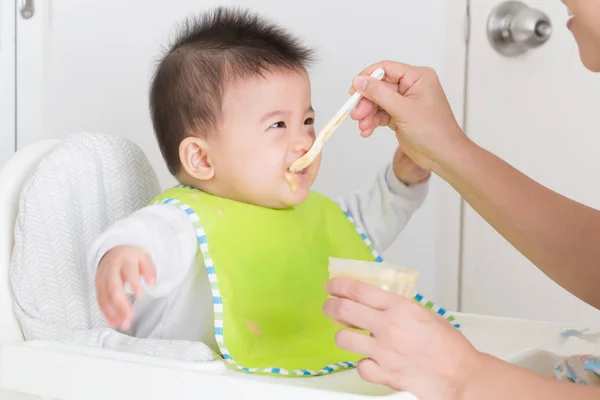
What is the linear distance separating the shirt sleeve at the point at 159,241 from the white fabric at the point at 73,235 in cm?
6

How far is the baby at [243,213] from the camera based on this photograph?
879 mm

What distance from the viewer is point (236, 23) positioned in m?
1.06

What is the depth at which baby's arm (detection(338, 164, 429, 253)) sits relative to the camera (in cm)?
114

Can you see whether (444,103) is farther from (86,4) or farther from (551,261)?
(86,4)

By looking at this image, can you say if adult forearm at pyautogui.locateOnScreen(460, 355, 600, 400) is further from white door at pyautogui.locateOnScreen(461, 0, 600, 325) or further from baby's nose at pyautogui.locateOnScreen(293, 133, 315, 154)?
white door at pyautogui.locateOnScreen(461, 0, 600, 325)

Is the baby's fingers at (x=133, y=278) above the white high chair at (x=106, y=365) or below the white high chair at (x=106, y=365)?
above

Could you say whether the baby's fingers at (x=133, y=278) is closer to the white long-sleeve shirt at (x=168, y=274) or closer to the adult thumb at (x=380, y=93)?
the white long-sleeve shirt at (x=168, y=274)

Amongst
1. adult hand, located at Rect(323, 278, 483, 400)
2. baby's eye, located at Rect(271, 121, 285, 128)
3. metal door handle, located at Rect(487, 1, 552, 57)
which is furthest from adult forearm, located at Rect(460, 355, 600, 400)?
metal door handle, located at Rect(487, 1, 552, 57)

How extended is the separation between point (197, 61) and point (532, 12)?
765 millimetres

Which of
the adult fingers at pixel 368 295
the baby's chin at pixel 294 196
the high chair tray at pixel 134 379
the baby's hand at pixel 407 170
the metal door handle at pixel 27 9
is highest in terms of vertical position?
the metal door handle at pixel 27 9

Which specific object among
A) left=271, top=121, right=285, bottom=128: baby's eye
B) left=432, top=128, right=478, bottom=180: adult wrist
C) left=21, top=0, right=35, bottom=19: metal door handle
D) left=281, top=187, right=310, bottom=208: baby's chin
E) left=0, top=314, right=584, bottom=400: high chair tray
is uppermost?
left=21, top=0, right=35, bottom=19: metal door handle

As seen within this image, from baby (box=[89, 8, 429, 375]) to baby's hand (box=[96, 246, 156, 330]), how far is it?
0.15 ft

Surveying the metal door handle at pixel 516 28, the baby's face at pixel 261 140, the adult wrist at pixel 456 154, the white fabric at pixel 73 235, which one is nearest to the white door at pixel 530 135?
the metal door handle at pixel 516 28

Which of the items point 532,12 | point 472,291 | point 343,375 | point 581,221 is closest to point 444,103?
point 581,221
